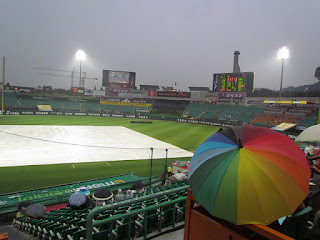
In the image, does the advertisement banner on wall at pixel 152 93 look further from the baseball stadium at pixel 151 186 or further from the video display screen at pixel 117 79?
the baseball stadium at pixel 151 186

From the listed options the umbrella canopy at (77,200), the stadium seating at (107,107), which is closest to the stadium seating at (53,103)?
the stadium seating at (107,107)

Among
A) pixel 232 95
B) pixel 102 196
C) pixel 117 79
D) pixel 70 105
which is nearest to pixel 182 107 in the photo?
pixel 232 95

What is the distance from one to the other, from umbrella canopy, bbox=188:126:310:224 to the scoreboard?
146 feet

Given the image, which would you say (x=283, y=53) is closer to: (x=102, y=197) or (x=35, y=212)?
(x=102, y=197)

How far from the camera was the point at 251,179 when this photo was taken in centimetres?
206

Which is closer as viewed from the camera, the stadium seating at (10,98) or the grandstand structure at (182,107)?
the grandstand structure at (182,107)

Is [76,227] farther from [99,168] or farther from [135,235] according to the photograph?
[99,168]

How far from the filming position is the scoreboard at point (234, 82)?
4303 cm

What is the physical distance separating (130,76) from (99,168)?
55.4m

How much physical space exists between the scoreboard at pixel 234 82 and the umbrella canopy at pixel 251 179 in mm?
44390

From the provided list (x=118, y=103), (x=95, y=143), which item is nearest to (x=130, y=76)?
(x=118, y=103)

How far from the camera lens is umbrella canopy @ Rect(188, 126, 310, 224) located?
6.48 ft

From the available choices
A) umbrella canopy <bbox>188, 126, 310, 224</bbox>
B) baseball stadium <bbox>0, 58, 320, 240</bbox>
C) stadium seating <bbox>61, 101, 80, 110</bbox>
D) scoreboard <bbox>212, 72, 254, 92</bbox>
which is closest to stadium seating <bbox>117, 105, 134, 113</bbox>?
stadium seating <bbox>61, 101, 80, 110</bbox>

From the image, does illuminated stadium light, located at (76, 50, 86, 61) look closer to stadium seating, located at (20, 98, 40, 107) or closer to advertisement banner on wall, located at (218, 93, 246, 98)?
stadium seating, located at (20, 98, 40, 107)
